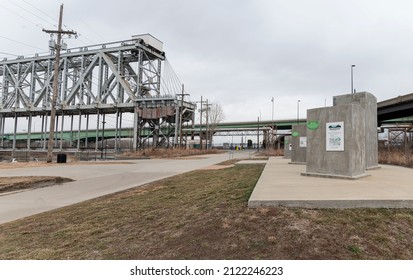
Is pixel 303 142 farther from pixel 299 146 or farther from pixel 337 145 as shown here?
pixel 337 145

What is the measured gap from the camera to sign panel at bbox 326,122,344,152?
30.9 feet

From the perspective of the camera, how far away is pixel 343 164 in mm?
9250

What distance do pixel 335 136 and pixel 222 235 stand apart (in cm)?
662

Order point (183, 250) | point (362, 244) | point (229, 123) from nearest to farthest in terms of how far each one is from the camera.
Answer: point (362, 244), point (183, 250), point (229, 123)

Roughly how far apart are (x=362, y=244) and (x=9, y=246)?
6.25 meters

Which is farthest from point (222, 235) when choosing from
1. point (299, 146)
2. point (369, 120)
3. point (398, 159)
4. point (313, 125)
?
point (398, 159)

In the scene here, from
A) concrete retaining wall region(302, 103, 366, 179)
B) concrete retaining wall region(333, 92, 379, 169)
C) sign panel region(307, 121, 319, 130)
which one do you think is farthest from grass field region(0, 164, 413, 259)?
concrete retaining wall region(333, 92, 379, 169)

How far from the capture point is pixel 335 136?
957cm

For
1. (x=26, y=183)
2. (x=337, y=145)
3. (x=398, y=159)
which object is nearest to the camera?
(x=337, y=145)

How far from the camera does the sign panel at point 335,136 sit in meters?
9.42

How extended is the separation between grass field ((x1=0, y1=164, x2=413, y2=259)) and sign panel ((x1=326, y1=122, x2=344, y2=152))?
440 cm

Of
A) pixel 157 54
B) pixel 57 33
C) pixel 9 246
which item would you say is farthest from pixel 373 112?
pixel 157 54
